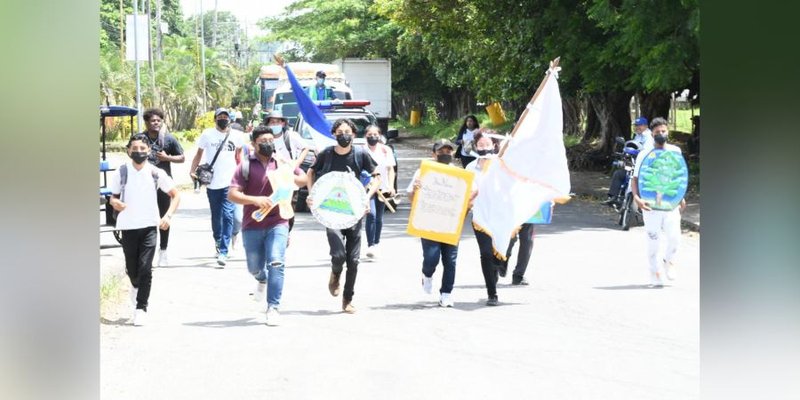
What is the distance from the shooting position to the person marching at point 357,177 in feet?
35.5

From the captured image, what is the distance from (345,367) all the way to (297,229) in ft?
33.2

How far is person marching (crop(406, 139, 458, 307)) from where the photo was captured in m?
11.0

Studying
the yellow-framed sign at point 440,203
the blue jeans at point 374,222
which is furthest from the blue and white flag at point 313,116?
the yellow-framed sign at point 440,203

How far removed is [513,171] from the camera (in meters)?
11.4

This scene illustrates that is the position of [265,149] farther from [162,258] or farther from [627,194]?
[627,194]

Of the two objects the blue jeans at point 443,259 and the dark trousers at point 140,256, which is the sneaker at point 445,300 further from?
the dark trousers at point 140,256

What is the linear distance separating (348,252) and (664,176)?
3.69 metres

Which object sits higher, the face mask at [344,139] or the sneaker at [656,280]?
the face mask at [344,139]

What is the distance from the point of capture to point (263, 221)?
10.3 metres

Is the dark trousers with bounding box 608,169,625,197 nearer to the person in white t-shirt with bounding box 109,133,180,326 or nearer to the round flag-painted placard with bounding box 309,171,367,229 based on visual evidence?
the round flag-painted placard with bounding box 309,171,367,229

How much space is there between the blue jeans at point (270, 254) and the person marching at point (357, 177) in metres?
0.64

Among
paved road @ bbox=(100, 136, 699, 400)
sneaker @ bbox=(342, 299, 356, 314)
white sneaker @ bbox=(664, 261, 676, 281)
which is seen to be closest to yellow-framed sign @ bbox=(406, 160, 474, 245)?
paved road @ bbox=(100, 136, 699, 400)

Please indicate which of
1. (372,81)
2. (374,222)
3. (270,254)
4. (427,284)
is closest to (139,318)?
(270,254)
